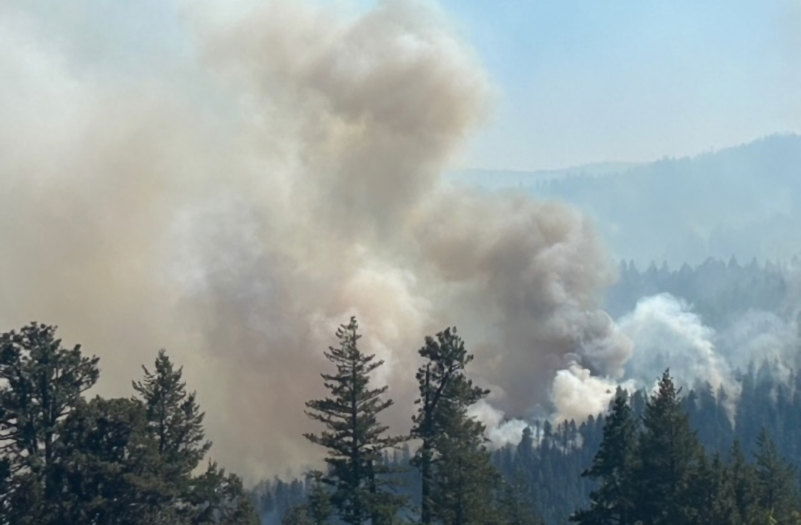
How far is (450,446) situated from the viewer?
161 ft

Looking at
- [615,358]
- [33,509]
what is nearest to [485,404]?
[615,358]

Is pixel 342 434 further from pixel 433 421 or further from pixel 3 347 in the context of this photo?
pixel 3 347

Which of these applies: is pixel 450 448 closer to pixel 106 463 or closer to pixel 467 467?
pixel 467 467

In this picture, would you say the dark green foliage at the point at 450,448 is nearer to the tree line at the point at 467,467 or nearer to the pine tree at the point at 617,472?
the tree line at the point at 467,467

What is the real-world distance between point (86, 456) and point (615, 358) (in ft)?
492

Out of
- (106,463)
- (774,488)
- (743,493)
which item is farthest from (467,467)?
(774,488)

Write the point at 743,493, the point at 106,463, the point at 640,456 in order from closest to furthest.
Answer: the point at 106,463
the point at 640,456
the point at 743,493

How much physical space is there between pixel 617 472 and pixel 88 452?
23.4m

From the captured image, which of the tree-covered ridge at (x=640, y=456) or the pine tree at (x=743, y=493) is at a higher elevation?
the tree-covered ridge at (x=640, y=456)

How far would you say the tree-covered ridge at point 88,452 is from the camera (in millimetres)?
44438

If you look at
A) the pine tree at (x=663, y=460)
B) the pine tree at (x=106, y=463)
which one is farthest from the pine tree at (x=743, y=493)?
the pine tree at (x=106, y=463)

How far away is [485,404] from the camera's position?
7323 inches

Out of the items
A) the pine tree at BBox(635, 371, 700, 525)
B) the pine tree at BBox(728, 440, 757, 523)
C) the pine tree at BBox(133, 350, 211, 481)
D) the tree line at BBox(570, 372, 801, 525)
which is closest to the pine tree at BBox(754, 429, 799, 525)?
the pine tree at BBox(728, 440, 757, 523)

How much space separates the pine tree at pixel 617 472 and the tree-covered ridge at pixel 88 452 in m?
15.4
